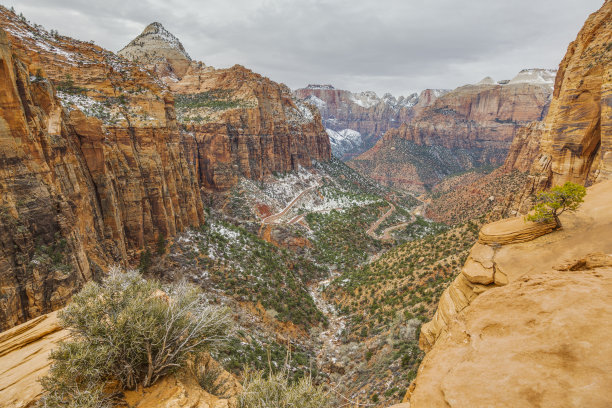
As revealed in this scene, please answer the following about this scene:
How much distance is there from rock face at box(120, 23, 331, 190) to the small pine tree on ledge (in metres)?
57.3

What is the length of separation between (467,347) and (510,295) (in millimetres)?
2382

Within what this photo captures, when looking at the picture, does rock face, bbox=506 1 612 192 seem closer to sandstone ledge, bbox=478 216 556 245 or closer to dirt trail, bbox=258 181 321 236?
sandstone ledge, bbox=478 216 556 245

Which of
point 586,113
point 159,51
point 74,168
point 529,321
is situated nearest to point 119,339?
point 529,321

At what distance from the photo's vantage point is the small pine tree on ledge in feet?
36.4

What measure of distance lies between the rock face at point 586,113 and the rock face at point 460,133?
12140 centimetres

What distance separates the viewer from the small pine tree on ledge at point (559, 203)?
11.1 metres

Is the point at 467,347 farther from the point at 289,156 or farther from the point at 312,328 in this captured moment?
the point at 289,156

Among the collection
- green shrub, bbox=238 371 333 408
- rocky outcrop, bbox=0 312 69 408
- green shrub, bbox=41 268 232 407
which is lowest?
green shrub, bbox=238 371 333 408

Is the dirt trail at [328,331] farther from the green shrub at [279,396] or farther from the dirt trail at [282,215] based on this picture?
the green shrub at [279,396]

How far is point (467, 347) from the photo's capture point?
24.6 ft

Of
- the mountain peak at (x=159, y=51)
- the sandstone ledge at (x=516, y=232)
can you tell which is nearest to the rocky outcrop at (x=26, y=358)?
the sandstone ledge at (x=516, y=232)

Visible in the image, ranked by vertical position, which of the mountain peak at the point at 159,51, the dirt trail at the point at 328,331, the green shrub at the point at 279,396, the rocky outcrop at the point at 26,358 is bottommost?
the dirt trail at the point at 328,331

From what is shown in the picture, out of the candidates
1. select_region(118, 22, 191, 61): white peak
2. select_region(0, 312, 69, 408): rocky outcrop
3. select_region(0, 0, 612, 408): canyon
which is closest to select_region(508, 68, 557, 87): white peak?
select_region(0, 0, 612, 408): canyon

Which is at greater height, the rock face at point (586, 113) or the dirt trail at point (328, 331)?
the rock face at point (586, 113)
